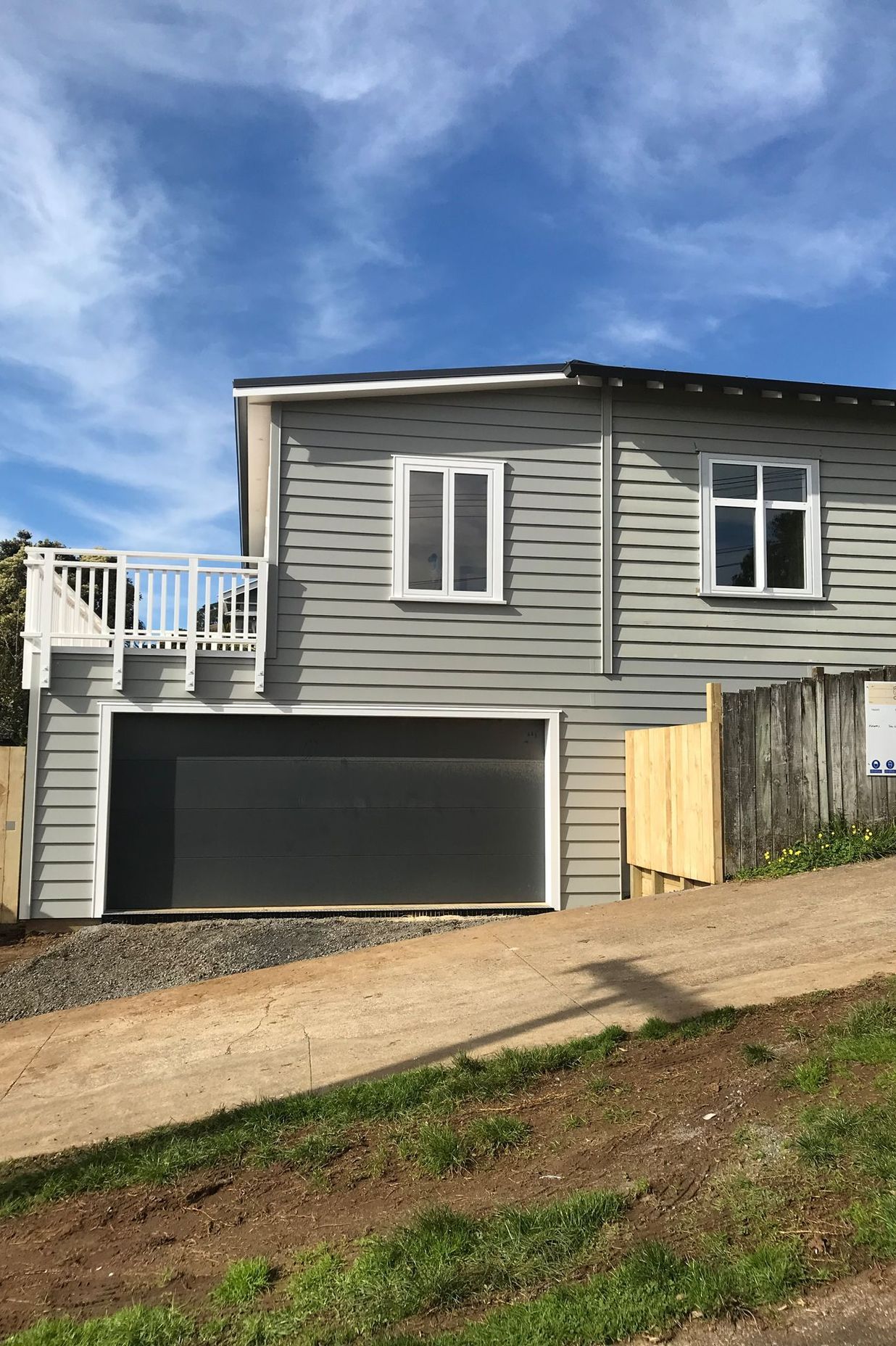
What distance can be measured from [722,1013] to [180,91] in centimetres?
1182

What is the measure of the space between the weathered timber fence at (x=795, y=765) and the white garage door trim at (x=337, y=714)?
2.47 metres

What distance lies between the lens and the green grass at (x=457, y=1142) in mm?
3973

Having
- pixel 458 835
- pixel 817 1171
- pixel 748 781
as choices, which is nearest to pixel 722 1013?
pixel 817 1171

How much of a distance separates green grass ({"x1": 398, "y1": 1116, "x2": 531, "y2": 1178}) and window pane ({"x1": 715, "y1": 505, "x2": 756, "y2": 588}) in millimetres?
8596

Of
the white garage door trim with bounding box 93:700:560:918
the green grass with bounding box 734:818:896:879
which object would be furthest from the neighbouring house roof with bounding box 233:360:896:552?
the green grass with bounding box 734:818:896:879

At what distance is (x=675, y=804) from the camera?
9836 mm

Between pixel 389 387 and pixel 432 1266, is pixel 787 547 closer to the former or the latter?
pixel 389 387

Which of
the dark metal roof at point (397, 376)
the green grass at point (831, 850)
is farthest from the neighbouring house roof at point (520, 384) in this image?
the green grass at point (831, 850)

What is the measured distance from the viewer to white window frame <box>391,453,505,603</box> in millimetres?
Result: 11148

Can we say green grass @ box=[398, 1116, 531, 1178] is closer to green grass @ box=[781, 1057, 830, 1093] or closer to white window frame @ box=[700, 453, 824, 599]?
green grass @ box=[781, 1057, 830, 1093]

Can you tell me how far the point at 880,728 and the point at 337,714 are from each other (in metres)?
5.43

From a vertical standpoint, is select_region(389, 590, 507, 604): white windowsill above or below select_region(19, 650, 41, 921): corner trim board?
above

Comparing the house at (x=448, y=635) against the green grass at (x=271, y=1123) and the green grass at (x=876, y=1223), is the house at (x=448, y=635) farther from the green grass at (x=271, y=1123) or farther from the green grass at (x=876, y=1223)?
the green grass at (x=876, y=1223)

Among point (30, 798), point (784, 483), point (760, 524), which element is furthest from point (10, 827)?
point (784, 483)
